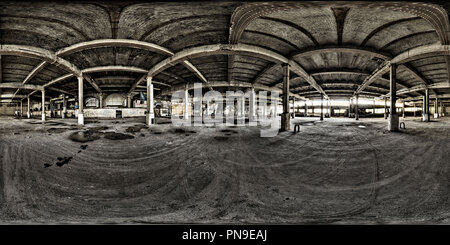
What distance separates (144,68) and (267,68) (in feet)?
25.9

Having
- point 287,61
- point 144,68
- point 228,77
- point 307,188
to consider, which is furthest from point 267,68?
point 307,188

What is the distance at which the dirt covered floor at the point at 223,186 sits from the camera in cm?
229

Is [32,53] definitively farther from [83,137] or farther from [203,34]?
[203,34]

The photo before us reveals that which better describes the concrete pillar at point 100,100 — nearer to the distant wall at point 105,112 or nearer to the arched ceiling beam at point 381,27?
the distant wall at point 105,112

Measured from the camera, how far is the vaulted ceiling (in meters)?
3.55

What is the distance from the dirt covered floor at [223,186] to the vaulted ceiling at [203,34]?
352 cm

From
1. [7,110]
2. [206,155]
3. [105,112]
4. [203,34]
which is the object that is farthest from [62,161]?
[7,110]

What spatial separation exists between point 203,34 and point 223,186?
16.1 ft

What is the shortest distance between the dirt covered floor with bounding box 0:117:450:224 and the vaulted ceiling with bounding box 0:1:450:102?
352 centimetres

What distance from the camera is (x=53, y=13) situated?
3.58 m

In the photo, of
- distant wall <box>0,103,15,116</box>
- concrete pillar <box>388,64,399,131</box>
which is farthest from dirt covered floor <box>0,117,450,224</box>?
distant wall <box>0,103,15,116</box>

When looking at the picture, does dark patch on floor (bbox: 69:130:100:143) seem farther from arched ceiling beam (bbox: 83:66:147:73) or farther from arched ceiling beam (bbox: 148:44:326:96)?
arched ceiling beam (bbox: 148:44:326:96)

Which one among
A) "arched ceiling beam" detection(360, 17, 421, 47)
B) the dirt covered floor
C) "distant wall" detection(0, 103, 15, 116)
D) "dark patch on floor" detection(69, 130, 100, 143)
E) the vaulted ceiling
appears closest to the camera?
the dirt covered floor

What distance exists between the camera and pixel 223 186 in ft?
9.88
